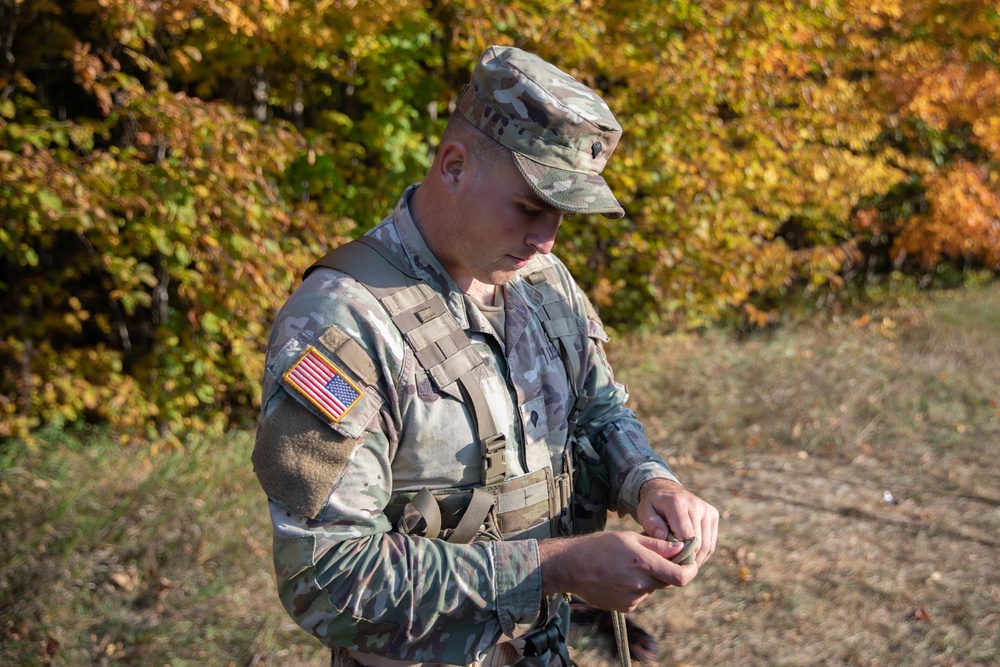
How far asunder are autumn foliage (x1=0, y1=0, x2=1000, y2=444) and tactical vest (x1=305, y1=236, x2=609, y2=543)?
9.64ft

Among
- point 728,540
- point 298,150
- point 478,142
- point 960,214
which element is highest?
point 478,142

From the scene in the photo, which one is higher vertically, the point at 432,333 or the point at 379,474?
the point at 432,333

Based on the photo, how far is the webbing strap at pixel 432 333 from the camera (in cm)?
148

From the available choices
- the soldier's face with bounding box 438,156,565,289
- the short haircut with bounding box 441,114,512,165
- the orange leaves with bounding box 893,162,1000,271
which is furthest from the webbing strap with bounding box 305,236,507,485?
the orange leaves with bounding box 893,162,1000,271

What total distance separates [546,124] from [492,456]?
606 millimetres

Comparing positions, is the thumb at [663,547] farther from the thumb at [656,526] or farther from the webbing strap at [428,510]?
the webbing strap at [428,510]

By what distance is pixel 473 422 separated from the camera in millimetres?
1518

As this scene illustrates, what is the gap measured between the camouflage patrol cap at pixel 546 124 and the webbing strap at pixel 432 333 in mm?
290

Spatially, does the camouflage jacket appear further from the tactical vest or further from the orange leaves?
the orange leaves

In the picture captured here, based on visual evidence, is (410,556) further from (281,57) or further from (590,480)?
(281,57)

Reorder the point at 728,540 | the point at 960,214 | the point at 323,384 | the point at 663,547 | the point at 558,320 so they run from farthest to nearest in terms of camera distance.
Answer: the point at 960,214, the point at 728,540, the point at 558,320, the point at 663,547, the point at 323,384

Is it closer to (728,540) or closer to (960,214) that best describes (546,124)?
(728,540)

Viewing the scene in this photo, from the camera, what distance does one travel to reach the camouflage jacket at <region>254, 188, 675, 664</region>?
1334mm

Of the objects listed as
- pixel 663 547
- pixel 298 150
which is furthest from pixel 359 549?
pixel 298 150
